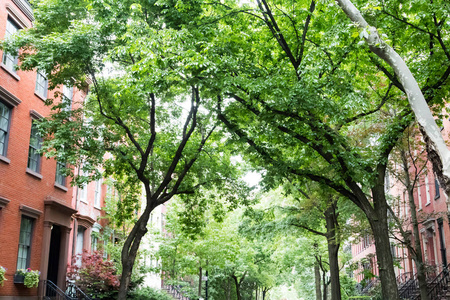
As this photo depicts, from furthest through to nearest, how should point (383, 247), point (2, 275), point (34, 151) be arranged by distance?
1. point (34, 151)
2. point (2, 275)
3. point (383, 247)

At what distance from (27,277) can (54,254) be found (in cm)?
442

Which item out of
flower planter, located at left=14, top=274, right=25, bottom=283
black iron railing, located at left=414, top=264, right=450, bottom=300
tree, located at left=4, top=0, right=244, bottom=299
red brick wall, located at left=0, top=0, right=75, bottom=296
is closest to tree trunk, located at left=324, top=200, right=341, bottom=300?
black iron railing, located at left=414, top=264, right=450, bottom=300

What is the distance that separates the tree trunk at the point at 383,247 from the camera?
514 inches

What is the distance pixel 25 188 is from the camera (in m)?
18.2

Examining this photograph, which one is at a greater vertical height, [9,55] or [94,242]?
[9,55]

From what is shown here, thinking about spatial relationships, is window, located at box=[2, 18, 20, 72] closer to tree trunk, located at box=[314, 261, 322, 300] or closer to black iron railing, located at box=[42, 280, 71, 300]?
black iron railing, located at box=[42, 280, 71, 300]

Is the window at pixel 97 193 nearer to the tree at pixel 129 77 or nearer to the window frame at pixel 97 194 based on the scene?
the window frame at pixel 97 194

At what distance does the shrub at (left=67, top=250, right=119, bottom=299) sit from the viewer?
21609mm

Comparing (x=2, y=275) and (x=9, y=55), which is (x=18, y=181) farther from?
(x=9, y=55)

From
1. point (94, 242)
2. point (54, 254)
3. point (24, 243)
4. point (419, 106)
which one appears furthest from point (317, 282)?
point (419, 106)

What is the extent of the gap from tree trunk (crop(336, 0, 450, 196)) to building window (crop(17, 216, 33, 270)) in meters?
15.8

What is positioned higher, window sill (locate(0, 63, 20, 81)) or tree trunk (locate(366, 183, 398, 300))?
window sill (locate(0, 63, 20, 81))

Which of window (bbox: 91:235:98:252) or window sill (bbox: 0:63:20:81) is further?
window (bbox: 91:235:98:252)

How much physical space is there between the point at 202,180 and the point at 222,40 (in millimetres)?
7822
